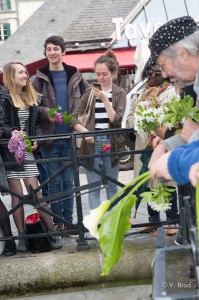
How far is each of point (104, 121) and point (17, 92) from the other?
36.2 inches

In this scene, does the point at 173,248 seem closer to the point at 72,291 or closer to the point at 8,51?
the point at 72,291

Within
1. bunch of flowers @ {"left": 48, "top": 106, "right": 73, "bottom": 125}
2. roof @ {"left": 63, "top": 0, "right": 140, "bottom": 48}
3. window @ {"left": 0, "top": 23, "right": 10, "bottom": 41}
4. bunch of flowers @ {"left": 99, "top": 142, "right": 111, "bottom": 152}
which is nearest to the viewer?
bunch of flowers @ {"left": 48, "top": 106, "right": 73, "bottom": 125}

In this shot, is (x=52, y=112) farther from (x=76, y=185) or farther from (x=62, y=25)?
(x=62, y=25)

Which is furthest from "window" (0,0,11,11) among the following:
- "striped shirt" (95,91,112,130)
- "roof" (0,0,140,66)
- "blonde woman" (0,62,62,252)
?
"blonde woman" (0,62,62,252)

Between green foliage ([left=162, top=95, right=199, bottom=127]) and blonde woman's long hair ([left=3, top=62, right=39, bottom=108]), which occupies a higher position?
blonde woman's long hair ([left=3, top=62, right=39, bottom=108])

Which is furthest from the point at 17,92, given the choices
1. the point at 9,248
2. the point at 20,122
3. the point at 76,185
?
the point at 9,248

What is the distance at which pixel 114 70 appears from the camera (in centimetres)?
691

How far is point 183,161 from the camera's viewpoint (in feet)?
8.86

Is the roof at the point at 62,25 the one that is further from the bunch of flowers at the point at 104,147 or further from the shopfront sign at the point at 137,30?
the bunch of flowers at the point at 104,147

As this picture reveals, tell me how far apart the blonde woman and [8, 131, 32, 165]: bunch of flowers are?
0.32ft

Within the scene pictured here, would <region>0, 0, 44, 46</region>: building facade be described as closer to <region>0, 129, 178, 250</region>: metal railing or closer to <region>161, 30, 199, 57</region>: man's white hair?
<region>0, 129, 178, 250</region>: metal railing

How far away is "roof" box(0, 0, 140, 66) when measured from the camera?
2920 cm

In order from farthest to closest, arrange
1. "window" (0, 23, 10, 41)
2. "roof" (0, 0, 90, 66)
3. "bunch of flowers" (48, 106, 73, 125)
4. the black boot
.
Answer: "window" (0, 23, 10, 41)
"roof" (0, 0, 90, 66)
"bunch of flowers" (48, 106, 73, 125)
the black boot

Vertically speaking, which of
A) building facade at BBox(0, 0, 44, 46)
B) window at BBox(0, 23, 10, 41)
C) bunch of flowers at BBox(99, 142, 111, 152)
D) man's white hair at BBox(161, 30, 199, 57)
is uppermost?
building facade at BBox(0, 0, 44, 46)
